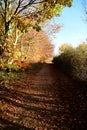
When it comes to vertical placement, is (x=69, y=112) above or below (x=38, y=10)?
below

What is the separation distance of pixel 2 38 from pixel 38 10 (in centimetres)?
341

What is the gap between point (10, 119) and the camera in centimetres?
1084

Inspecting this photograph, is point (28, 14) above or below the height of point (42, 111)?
above

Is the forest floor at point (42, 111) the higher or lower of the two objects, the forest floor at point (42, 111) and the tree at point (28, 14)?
the lower

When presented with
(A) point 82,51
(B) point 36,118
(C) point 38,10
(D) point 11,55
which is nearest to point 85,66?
(A) point 82,51

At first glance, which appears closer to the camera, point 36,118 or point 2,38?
point 36,118

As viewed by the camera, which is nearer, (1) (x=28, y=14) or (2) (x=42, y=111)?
(2) (x=42, y=111)

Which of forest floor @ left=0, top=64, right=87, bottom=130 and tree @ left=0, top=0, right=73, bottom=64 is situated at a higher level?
tree @ left=0, top=0, right=73, bottom=64

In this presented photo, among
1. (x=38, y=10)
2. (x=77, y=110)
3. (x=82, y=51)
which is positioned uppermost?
(x=38, y=10)

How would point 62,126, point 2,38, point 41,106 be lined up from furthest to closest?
point 2,38
point 41,106
point 62,126

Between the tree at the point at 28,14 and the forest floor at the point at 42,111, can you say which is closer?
the forest floor at the point at 42,111

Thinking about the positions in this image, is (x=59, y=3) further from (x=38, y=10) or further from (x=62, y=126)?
(x=62, y=126)

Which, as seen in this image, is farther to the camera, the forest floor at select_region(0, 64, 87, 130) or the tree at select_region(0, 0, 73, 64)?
the tree at select_region(0, 0, 73, 64)

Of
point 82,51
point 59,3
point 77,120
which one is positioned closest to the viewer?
point 77,120
